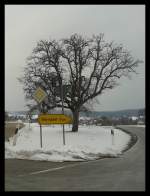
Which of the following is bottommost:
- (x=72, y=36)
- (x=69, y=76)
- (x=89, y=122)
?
(x=89, y=122)

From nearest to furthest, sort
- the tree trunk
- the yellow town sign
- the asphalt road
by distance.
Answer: the asphalt road
the yellow town sign
the tree trunk

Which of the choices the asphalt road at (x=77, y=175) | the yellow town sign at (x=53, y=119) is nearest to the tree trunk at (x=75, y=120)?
the yellow town sign at (x=53, y=119)

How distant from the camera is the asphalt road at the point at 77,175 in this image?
12.3 metres

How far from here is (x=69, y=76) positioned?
43.7 metres

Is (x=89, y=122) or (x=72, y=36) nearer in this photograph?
(x=72, y=36)

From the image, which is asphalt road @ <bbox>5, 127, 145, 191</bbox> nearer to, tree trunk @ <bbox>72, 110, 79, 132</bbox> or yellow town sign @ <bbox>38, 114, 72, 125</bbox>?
yellow town sign @ <bbox>38, 114, 72, 125</bbox>

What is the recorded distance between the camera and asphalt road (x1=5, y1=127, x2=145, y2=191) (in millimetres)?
12297

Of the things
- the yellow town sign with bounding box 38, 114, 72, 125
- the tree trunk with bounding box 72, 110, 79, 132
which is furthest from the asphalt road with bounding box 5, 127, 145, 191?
the tree trunk with bounding box 72, 110, 79, 132

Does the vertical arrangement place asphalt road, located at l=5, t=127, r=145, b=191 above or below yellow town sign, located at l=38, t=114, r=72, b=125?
below

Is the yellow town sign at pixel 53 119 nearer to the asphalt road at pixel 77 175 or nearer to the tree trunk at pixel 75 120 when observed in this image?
the asphalt road at pixel 77 175

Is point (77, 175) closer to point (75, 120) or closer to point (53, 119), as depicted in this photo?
point (53, 119)

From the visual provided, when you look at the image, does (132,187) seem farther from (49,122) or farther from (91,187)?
(49,122)
